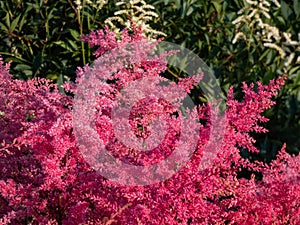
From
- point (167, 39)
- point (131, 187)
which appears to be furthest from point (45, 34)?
point (131, 187)

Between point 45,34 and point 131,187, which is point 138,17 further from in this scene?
point 131,187

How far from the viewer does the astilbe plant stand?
85.3 inches

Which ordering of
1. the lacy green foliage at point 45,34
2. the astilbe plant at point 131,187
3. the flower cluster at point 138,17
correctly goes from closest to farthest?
the astilbe plant at point 131,187
the flower cluster at point 138,17
the lacy green foliage at point 45,34

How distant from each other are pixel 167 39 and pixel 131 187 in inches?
106

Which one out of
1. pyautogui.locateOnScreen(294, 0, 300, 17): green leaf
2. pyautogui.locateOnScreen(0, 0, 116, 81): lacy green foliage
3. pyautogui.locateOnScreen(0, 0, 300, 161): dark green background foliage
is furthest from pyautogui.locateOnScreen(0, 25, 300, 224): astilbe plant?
pyautogui.locateOnScreen(294, 0, 300, 17): green leaf

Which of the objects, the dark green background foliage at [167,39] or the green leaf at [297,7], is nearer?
the dark green background foliage at [167,39]

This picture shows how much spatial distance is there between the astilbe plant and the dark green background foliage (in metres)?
2.03

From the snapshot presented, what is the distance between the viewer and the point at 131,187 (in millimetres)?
2184

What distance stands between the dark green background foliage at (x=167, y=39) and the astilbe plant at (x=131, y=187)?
203 cm

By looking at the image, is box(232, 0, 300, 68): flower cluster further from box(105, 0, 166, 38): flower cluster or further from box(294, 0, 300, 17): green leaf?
box(105, 0, 166, 38): flower cluster

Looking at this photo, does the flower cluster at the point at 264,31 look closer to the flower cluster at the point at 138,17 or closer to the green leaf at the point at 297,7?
the green leaf at the point at 297,7

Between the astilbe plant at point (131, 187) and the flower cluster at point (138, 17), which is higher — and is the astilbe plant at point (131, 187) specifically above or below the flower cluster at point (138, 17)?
above

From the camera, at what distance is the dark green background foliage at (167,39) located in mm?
4535

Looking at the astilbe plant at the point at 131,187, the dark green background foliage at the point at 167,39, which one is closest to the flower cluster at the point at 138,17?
the dark green background foliage at the point at 167,39
